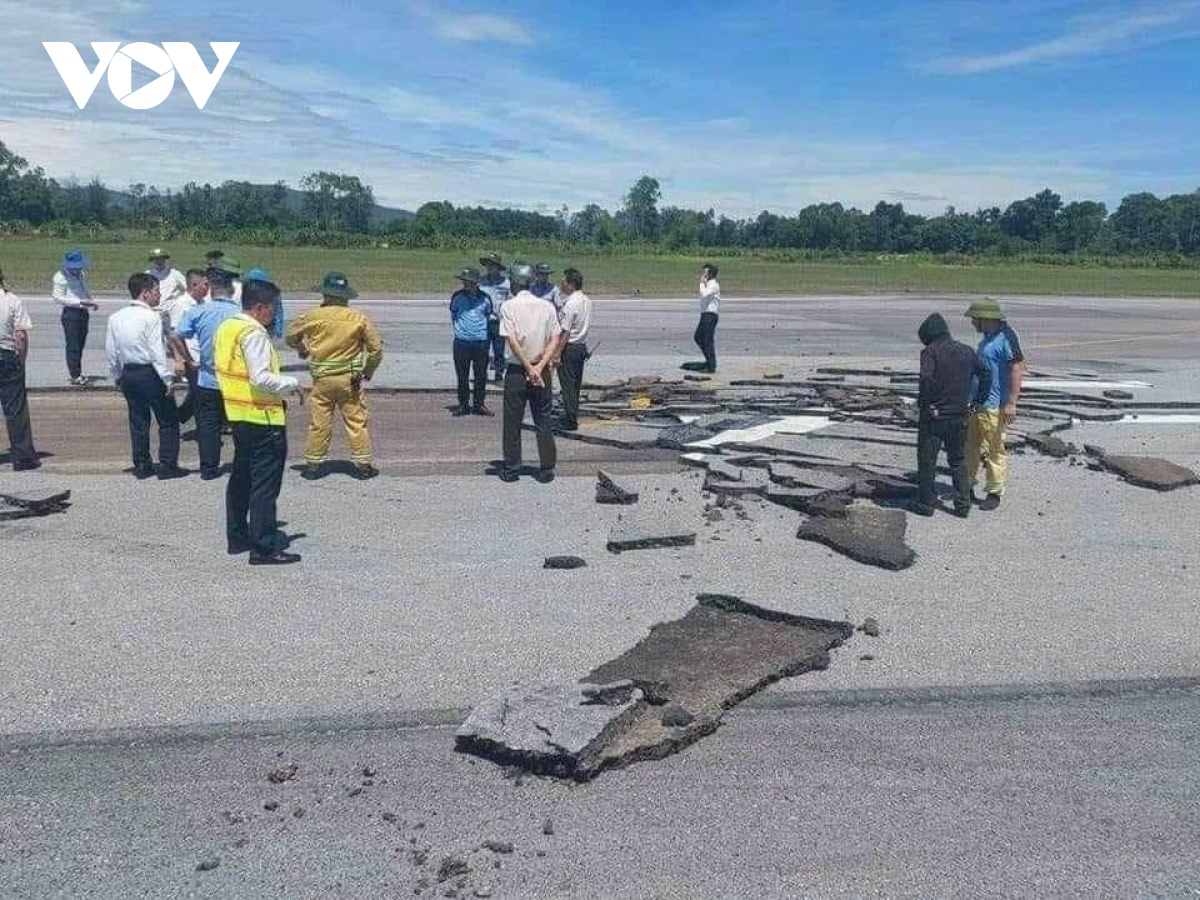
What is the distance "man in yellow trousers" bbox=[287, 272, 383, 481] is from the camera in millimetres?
10750

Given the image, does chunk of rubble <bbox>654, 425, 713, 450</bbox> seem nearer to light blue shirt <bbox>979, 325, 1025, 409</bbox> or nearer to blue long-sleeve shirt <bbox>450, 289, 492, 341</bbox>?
blue long-sleeve shirt <bbox>450, 289, 492, 341</bbox>

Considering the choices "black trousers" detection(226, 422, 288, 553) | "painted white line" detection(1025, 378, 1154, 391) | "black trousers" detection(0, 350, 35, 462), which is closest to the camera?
"black trousers" detection(226, 422, 288, 553)

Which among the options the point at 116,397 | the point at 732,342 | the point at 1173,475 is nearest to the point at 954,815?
the point at 1173,475

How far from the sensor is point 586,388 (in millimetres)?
17328

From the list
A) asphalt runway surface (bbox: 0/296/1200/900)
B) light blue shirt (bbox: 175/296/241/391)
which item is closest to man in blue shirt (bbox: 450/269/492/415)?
asphalt runway surface (bbox: 0/296/1200/900)

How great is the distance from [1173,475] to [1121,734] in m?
6.79

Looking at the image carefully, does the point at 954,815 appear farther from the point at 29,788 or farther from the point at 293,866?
the point at 29,788

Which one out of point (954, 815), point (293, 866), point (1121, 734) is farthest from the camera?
point (1121, 734)

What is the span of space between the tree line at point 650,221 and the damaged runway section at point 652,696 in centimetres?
10800

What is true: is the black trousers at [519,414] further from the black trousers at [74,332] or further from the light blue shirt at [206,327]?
the black trousers at [74,332]

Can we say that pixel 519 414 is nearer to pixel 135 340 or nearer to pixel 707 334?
pixel 135 340

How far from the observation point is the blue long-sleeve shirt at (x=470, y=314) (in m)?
14.4

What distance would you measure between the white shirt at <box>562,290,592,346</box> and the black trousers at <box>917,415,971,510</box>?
5031 mm

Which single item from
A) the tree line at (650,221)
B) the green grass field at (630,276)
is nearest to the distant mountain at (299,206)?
the tree line at (650,221)
